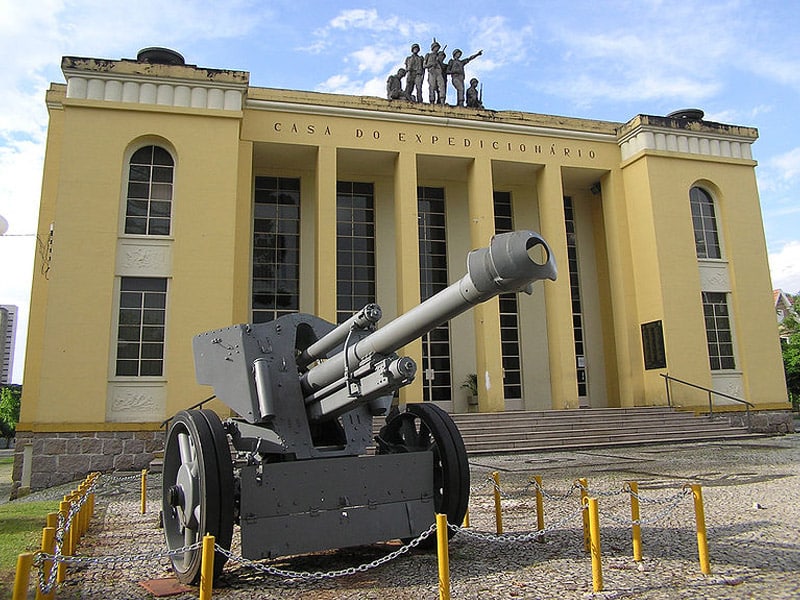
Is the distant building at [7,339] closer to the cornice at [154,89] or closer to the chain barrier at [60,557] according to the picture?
the cornice at [154,89]

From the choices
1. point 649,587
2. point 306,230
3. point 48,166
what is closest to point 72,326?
point 48,166

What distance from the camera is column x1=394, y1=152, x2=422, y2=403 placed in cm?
1838

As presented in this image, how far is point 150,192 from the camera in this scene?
54.4 feet

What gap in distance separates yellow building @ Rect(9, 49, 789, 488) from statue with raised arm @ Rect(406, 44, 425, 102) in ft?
→ 5.15

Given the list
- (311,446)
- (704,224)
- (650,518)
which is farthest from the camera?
(704,224)

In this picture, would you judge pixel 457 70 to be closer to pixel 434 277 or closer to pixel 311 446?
pixel 434 277

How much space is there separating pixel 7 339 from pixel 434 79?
62643 millimetres

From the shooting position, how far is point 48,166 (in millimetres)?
17844

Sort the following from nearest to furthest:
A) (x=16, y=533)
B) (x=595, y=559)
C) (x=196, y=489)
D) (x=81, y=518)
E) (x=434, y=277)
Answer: (x=595, y=559)
(x=196, y=489)
(x=81, y=518)
(x=16, y=533)
(x=434, y=277)

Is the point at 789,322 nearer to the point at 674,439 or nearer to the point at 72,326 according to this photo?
the point at 674,439

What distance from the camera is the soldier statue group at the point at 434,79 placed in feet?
67.2

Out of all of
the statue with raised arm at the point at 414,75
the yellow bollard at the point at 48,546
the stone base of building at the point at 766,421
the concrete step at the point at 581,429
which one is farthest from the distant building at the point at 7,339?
the yellow bollard at the point at 48,546

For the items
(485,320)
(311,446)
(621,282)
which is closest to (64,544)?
(311,446)

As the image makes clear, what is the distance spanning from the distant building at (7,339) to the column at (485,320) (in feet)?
181
